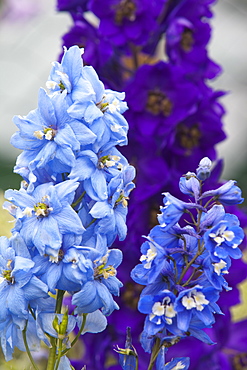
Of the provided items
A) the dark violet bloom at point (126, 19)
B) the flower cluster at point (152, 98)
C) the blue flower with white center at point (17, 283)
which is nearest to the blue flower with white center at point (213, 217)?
the blue flower with white center at point (17, 283)

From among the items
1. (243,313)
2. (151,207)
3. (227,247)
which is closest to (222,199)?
(227,247)

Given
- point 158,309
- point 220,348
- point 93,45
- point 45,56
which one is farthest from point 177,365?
point 45,56

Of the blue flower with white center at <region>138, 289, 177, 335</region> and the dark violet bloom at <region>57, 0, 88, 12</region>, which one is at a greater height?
the dark violet bloom at <region>57, 0, 88, 12</region>

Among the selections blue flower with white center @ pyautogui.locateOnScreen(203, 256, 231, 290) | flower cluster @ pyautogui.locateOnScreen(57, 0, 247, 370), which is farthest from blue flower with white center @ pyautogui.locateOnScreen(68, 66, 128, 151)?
flower cluster @ pyautogui.locateOnScreen(57, 0, 247, 370)

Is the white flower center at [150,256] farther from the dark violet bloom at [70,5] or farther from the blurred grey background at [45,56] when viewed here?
the blurred grey background at [45,56]

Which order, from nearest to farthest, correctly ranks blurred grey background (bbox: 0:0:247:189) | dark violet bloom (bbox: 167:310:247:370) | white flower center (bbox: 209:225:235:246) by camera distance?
white flower center (bbox: 209:225:235:246), dark violet bloom (bbox: 167:310:247:370), blurred grey background (bbox: 0:0:247:189)

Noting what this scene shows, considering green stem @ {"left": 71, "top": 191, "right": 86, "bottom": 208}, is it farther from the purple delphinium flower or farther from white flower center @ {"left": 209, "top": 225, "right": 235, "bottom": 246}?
the purple delphinium flower
